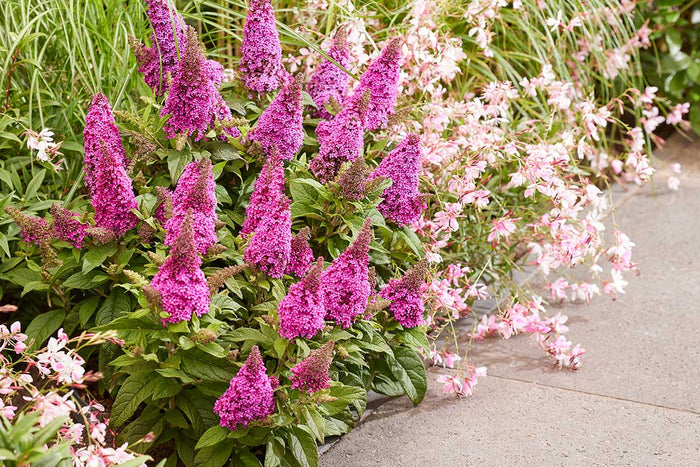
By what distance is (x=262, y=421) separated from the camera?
214 cm

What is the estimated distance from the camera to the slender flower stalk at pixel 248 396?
81.9 inches

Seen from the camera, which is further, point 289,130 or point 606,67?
point 606,67

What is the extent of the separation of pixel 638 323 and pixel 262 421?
1922 mm

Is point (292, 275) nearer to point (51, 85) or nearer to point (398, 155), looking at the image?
point (398, 155)

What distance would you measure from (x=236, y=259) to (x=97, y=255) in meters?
0.37

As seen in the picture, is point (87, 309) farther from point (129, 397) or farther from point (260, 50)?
point (260, 50)

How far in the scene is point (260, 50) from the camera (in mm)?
2812

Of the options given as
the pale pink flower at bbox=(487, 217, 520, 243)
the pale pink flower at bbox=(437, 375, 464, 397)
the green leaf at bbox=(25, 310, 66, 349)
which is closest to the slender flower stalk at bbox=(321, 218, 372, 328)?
the pale pink flower at bbox=(437, 375, 464, 397)

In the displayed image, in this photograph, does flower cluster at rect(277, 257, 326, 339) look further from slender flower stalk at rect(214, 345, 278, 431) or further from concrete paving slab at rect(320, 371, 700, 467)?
concrete paving slab at rect(320, 371, 700, 467)

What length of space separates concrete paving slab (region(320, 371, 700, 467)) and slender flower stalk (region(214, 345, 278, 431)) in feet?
1.64

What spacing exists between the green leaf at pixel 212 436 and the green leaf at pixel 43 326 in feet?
2.08

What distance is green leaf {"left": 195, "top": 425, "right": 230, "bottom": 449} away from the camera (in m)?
2.15

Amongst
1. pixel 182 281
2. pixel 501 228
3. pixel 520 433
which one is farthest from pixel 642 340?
pixel 182 281

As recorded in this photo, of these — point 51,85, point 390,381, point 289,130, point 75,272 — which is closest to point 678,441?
point 390,381
